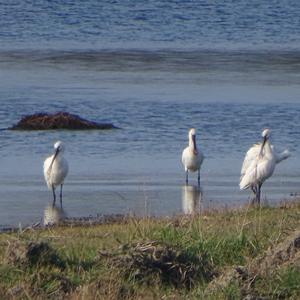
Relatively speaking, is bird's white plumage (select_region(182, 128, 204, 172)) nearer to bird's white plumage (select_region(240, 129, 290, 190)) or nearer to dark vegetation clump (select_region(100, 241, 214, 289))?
bird's white plumage (select_region(240, 129, 290, 190))

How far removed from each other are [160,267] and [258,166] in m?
8.92

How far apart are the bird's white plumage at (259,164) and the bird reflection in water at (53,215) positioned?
8.85 feet

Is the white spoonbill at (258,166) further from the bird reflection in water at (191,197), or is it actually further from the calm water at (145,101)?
the bird reflection in water at (191,197)

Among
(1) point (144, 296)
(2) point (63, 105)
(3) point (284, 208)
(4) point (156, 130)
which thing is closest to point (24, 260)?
(1) point (144, 296)

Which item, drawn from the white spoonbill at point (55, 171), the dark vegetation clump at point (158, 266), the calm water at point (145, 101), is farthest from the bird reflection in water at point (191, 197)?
the dark vegetation clump at point (158, 266)

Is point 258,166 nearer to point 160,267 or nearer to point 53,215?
point 53,215

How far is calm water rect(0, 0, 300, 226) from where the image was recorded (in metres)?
17.2

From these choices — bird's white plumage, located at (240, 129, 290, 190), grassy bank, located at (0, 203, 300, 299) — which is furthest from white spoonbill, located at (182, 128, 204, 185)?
grassy bank, located at (0, 203, 300, 299)

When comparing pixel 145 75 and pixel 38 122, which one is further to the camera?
pixel 145 75

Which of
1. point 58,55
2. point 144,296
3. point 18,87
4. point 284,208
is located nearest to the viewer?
point 144,296

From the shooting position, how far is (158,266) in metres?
8.57

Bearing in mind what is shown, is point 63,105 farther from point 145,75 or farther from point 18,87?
point 145,75

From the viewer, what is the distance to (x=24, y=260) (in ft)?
27.8

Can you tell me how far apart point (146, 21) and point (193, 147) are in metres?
33.5
